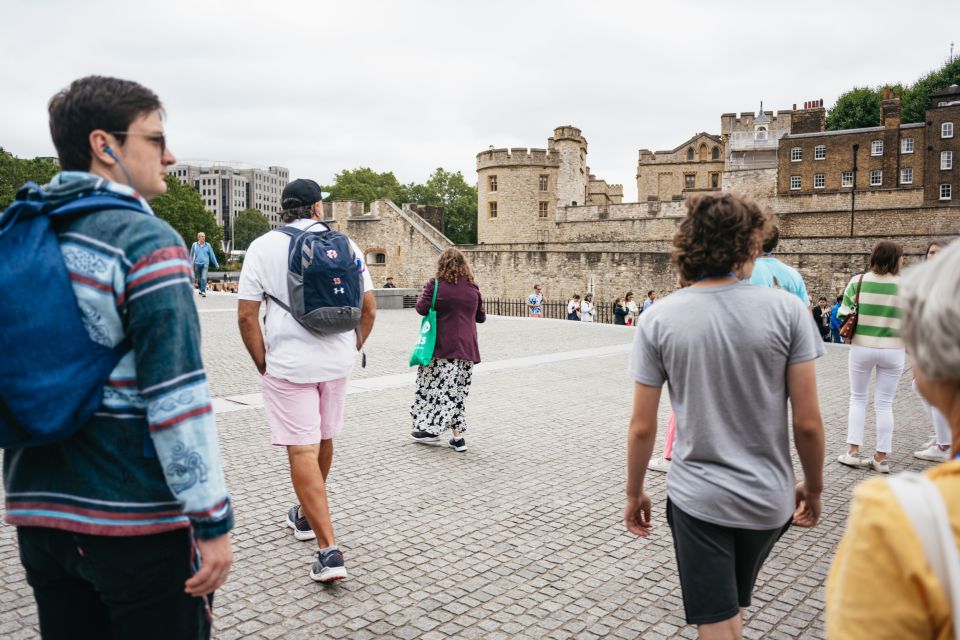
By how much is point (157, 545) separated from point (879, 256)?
5.67m

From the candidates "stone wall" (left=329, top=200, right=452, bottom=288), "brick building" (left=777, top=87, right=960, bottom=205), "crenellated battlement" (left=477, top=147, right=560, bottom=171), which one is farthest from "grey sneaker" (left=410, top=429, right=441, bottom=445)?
"crenellated battlement" (left=477, top=147, right=560, bottom=171)

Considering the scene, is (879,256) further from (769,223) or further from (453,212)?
(453,212)

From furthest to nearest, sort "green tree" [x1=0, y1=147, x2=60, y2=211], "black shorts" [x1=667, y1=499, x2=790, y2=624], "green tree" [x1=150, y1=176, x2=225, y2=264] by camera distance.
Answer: "green tree" [x1=150, y1=176, x2=225, y2=264], "green tree" [x1=0, y1=147, x2=60, y2=211], "black shorts" [x1=667, y1=499, x2=790, y2=624]

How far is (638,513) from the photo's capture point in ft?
8.35

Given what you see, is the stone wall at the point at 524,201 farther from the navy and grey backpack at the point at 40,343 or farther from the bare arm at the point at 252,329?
the navy and grey backpack at the point at 40,343

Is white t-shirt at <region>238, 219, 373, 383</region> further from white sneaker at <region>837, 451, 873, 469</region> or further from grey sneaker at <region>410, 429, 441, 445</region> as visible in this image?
white sneaker at <region>837, 451, 873, 469</region>

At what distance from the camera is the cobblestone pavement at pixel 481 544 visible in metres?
3.26

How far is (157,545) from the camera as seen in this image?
66.9 inches

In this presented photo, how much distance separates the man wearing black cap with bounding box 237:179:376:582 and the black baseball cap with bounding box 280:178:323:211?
14 centimetres

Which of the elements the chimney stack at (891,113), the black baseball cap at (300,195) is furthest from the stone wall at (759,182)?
the black baseball cap at (300,195)

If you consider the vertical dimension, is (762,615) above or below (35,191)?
below

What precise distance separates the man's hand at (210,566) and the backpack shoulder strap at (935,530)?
54.6 inches

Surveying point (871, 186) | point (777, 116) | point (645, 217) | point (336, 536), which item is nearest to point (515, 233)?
point (645, 217)

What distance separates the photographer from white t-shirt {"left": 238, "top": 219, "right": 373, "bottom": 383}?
3582 millimetres
